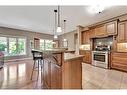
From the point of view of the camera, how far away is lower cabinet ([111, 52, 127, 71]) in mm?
5324

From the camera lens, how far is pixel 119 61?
18.3ft

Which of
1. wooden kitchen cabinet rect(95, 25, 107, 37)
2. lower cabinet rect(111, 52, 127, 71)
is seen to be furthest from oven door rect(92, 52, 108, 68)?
wooden kitchen cabinet rect(95, 25, 107, 37)

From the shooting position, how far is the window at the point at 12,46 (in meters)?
8.68

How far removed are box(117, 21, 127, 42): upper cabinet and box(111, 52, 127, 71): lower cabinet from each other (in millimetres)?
659

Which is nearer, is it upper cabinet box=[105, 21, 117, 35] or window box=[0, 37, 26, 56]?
upper cabinet box=[105, 21, 117, 35]

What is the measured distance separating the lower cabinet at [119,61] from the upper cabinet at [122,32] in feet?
2.16

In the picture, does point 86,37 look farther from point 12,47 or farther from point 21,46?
point 12,47

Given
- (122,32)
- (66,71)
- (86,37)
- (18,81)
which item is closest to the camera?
(66,71)

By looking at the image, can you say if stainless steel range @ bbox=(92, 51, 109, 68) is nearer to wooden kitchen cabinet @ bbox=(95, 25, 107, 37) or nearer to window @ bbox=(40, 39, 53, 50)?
wooden kitchen cabinet @ bbox=(95, 25, 107, 37)

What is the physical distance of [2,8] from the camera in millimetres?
5070

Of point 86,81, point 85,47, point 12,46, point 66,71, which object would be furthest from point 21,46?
point 66,71

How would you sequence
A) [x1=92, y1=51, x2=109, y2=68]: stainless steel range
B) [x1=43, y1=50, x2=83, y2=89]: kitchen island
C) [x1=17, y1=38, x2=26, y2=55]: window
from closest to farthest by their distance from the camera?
[x1=43, y1=50, x2=83, y2=89]: kitchen island < [x1=92, y1=51, x2=109, y2=68]: stainless steel range < [x1=17, y1=38, x2=26, y2=55]: window

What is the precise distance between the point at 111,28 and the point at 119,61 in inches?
65.7
